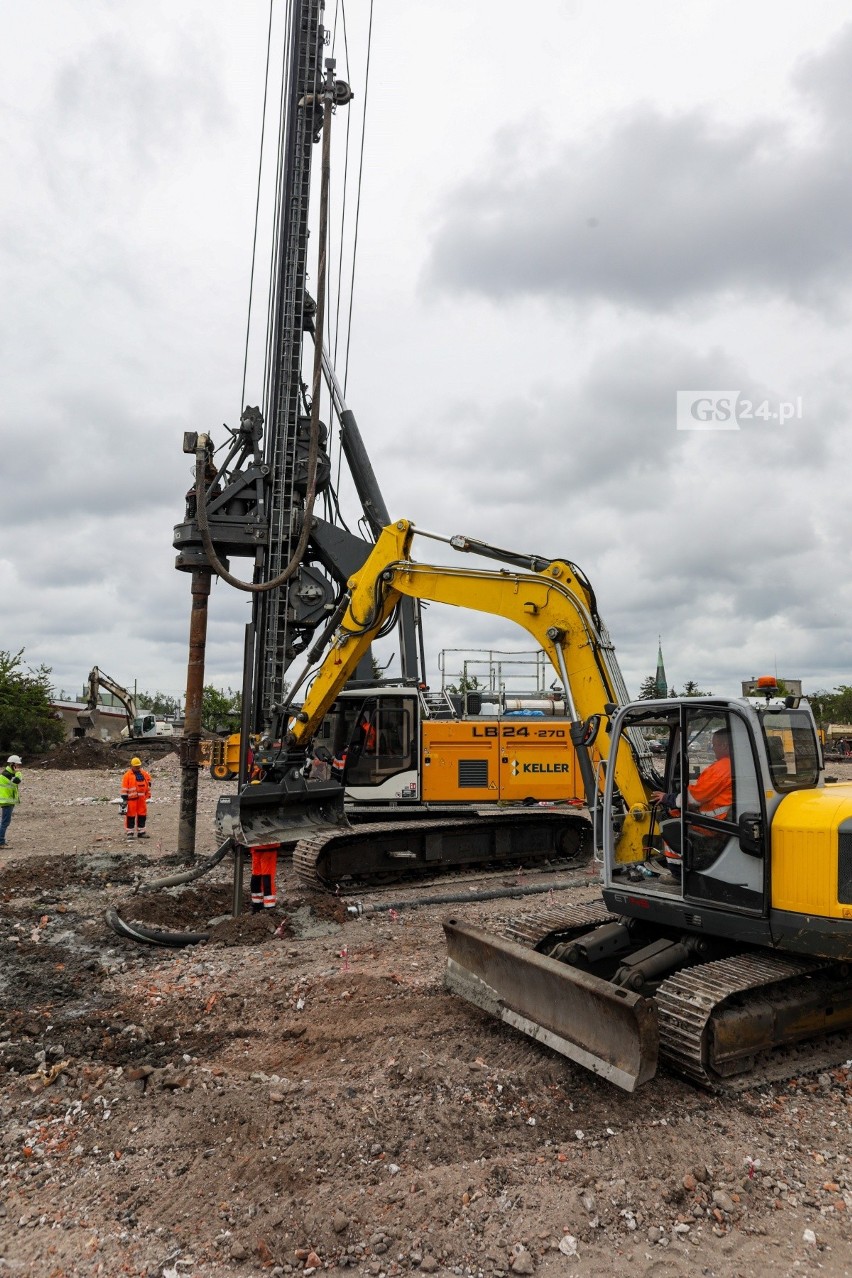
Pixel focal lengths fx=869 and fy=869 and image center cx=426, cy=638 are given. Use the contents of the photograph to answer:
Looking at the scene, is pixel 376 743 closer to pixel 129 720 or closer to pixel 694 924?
pixel 694 924

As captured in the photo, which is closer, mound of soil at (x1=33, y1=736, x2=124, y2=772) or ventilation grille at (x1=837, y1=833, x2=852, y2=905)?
ventilation grille at (x1=837, y1=833, x2=852, y2=905)

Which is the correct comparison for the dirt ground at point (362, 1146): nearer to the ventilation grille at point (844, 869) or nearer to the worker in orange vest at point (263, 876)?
the ventilation grille at point (844, 869)

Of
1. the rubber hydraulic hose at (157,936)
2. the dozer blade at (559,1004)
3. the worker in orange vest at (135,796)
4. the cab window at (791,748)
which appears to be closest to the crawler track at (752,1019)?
the dozer blade at (559,1004)

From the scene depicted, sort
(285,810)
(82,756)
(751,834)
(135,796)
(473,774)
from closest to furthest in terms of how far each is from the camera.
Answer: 1. (751,834)
2. (285,810)
3. (473,774)
4. (135,796)
5. (82,756)

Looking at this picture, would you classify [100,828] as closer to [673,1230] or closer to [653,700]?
[653,700]

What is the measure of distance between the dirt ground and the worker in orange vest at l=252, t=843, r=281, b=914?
1846 mm

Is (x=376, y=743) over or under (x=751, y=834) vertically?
over

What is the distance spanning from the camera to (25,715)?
3666 cm

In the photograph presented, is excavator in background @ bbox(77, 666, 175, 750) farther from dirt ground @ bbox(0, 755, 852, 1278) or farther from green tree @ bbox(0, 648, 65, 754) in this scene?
dirt ground @ bbox(0, 755, 852, 1278)

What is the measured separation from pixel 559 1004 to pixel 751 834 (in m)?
1.56

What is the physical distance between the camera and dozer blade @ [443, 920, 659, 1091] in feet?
15.1

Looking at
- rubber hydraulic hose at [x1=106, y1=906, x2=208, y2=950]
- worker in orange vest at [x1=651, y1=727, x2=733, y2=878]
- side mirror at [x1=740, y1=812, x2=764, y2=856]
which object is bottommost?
rubber hydraulic hose at [x1=106, y1=906, x2=208, y2=950]


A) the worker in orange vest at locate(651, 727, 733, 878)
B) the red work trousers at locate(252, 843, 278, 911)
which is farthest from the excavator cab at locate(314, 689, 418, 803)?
the worker in orange vest at locate(651, 727, 733, 878)

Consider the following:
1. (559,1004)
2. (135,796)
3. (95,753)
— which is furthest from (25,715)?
(559,1004)
